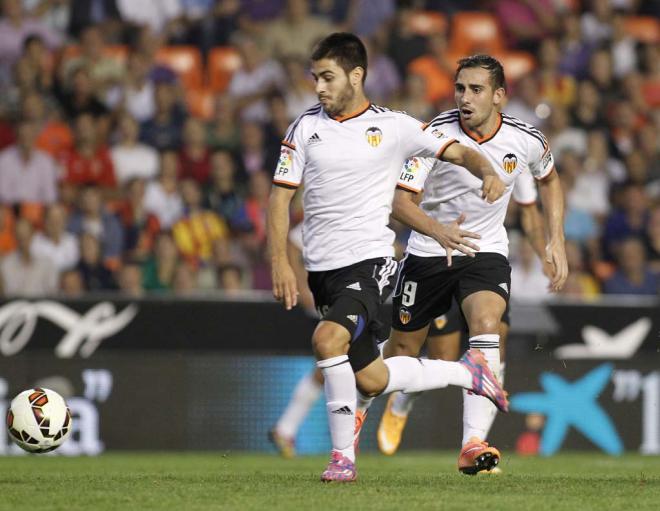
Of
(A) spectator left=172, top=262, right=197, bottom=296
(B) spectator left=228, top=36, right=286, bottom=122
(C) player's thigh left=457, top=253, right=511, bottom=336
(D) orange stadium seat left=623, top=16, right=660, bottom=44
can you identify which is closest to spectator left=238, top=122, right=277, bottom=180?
(B) spectator left=228, top=36, right=286, bottom=122

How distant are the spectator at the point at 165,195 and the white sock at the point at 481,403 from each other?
7.00 metres

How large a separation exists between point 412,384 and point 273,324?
215 inches

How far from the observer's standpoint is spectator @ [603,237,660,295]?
47.7 ft

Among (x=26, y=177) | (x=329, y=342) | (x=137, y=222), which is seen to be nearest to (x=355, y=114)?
(x=329, y=342)

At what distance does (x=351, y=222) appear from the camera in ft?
25.0

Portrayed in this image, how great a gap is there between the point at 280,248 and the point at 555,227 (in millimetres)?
2105

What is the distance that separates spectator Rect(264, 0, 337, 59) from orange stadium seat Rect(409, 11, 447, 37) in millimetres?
1217

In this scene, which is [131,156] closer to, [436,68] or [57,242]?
[57,242]

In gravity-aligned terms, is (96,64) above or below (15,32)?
below

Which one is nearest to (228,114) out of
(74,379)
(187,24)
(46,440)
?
(187,24)

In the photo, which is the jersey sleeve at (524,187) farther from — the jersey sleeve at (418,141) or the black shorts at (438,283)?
the jersey sleeve at (418,141)

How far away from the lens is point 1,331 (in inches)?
491

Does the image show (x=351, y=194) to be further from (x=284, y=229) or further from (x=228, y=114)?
(x=228, y=114)

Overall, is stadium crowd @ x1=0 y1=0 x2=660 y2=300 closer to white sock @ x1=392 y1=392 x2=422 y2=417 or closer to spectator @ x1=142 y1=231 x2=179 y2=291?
spectator @ x1=142 y1=231 x2=179 y2=291
